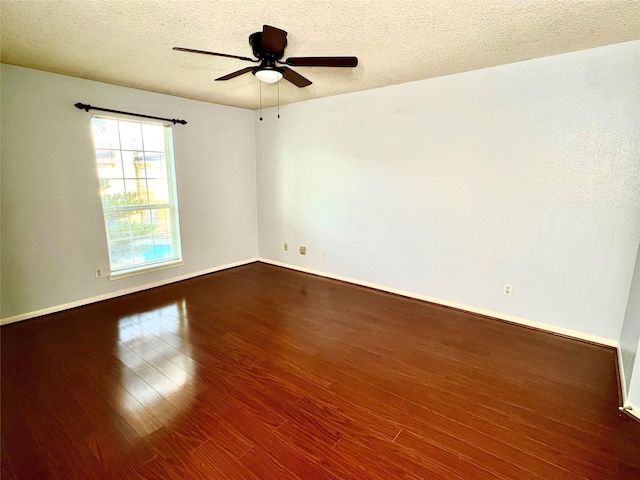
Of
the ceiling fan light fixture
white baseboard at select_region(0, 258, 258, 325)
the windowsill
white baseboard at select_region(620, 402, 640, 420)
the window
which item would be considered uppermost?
the ceiling fan light fixture

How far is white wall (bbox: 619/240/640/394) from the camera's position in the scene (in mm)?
1968

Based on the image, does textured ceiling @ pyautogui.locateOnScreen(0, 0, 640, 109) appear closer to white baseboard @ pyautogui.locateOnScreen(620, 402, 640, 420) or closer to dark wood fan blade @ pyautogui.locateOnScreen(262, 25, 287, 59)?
dark wood fan blade @ pyautogui.locateOnScreen(262, 25, 287, 59)

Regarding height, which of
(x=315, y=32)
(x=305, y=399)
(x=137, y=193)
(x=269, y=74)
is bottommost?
(x=305, y=399)

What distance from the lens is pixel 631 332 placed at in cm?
214

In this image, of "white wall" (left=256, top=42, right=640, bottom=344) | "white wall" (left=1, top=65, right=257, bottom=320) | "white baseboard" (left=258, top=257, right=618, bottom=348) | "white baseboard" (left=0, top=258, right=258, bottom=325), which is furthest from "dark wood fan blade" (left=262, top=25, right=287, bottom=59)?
"white baseboard" (left=0, top=258, right=258, bottom=325)

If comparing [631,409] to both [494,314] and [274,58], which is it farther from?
[274,58]

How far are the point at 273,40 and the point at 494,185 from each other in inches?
92.0

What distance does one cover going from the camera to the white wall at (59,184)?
2914 millimetres

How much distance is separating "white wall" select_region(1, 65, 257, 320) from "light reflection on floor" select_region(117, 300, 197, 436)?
34.3 inches

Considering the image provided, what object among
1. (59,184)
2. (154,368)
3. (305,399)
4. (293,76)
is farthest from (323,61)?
(59,184)

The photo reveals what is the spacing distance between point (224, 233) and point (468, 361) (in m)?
3.70

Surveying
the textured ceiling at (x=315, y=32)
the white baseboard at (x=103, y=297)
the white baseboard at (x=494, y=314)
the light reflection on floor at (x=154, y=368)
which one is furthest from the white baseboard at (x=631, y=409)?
the white baseboard at (x=103, y=297)

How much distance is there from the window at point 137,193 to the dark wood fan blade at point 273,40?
2415 mm

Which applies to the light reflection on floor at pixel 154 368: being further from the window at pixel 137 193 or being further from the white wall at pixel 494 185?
the white wall at pixel 494 185
